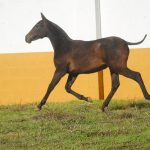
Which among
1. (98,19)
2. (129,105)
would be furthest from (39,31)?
(129,105)

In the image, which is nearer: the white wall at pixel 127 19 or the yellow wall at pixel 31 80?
the white wall at pixel 127 19

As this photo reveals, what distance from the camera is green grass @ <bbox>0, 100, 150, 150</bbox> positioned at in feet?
30.9

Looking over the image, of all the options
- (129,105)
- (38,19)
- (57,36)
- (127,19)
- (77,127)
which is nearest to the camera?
(77,127)

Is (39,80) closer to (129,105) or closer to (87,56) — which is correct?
(129,105)

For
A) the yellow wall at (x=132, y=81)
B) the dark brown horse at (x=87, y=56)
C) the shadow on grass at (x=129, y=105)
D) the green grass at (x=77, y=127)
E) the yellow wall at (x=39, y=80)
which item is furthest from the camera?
the yellow wall at (x=39, y=80)

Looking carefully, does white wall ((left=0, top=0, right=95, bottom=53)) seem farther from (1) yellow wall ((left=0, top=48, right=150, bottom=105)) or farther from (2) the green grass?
(2) the green grass

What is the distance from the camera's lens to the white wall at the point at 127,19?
547 inches

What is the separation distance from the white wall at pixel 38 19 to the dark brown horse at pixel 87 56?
1.83m

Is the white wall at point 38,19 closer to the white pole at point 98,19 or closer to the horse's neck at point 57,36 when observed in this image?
the white pole at point 98,19

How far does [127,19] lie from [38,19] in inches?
77.1

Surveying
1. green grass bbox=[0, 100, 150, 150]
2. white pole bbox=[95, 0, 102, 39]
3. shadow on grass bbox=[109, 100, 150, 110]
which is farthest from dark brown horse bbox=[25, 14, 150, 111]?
white pole bbox=[95, 0, 102, 39]

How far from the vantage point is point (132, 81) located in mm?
14078

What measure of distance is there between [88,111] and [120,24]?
258 centimetres

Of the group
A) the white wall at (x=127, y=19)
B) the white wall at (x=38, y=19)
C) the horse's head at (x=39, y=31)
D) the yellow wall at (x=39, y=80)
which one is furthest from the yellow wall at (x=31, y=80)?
the horse's head at (x=39, y=31)
